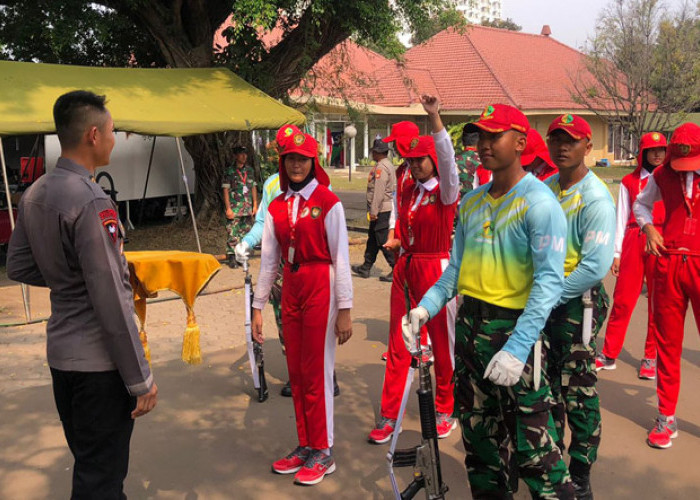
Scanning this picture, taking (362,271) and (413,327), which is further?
Answer: (362,271)

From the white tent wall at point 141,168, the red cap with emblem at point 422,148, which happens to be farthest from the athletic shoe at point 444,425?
the white tent wall at point 141,168

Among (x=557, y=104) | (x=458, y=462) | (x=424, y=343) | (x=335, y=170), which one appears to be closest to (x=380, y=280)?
(x=424, y=343)

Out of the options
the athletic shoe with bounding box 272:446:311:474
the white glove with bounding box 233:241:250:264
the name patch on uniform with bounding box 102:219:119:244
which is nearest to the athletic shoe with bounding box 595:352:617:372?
the athletic shoe with bounding box 272:446:311:474

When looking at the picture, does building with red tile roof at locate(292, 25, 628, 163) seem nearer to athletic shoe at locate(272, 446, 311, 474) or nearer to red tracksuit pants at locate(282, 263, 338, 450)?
red tracksuit pants at locate(282, 263, 338, 450)

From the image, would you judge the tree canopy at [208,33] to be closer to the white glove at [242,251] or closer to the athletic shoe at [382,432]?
the white glove at [242,251]

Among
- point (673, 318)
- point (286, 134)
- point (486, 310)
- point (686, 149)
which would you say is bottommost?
point (673, 318)

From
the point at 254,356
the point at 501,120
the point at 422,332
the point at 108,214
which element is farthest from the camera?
the point at 254,356

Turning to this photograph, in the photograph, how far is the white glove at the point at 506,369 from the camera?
2855 mm

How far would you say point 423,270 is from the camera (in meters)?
4.76

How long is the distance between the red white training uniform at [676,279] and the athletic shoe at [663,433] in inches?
2.4

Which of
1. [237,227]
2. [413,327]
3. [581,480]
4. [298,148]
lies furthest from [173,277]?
[237,227]

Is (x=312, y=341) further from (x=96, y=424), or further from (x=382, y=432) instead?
(x=96, y=424)

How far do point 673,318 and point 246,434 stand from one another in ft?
9.98

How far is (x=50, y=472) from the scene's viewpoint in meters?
4.32
